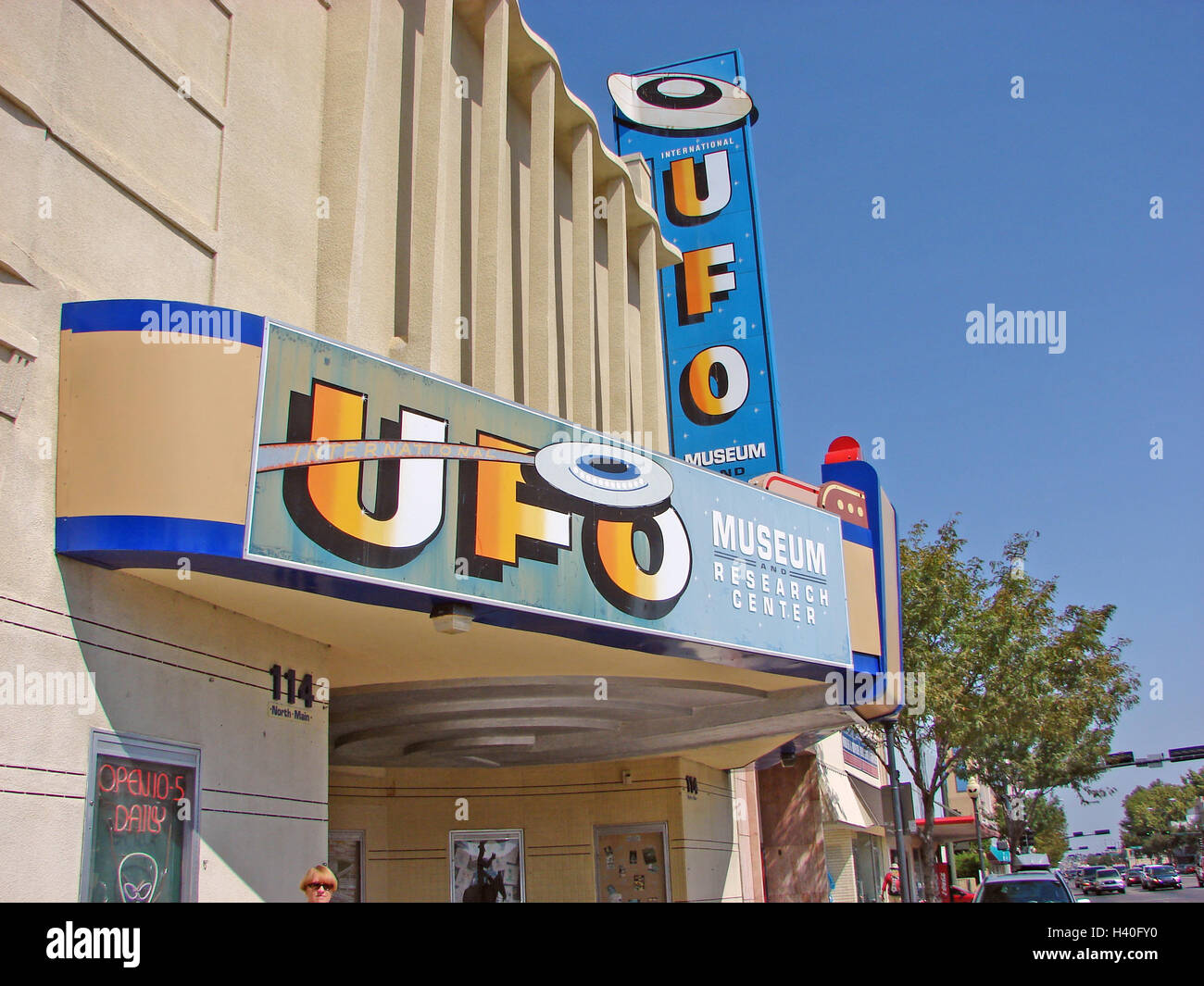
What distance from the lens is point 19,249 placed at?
28.3 ft

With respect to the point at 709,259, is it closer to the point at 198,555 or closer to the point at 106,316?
the point at 106,316

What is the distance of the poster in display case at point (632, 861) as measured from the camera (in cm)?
2069

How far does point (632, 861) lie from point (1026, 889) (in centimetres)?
753

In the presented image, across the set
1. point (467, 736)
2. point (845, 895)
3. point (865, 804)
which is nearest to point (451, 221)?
point (467, 736)

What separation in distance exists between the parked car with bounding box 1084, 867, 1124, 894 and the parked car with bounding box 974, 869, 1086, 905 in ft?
127

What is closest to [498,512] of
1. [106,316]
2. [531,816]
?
[106,316]

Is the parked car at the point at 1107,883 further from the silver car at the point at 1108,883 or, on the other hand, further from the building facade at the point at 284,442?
the building facade at the point at 284,442

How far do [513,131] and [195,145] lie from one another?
24.2ft

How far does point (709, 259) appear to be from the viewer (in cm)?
2300

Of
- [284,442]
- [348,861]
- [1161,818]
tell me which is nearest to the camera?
[284,442]

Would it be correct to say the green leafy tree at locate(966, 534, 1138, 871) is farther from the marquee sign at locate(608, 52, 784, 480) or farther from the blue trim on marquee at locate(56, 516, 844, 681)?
the blue trim on marquee at locate(56, 516, 844, 681)

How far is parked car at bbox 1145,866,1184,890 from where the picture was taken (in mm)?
49875

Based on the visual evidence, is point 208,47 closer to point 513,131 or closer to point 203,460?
point 203,460

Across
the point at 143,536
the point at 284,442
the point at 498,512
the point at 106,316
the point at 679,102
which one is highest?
the point at 679,102
